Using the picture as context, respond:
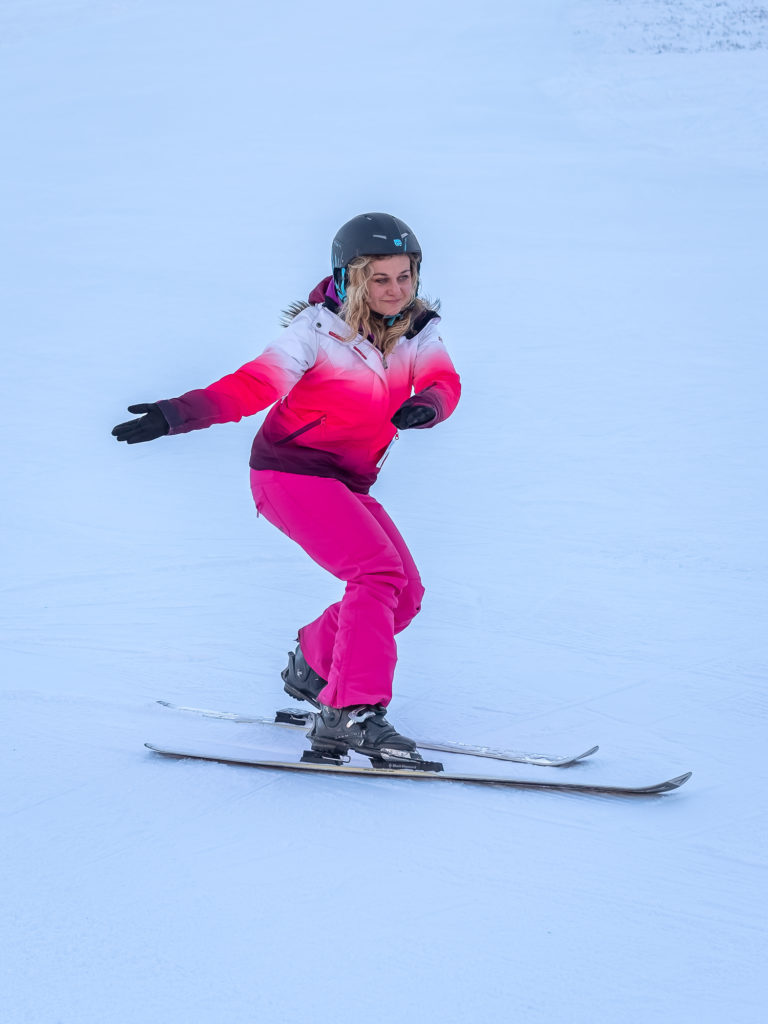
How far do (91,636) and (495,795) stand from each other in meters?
2.05

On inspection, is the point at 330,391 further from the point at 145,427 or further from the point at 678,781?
the point at 678,781

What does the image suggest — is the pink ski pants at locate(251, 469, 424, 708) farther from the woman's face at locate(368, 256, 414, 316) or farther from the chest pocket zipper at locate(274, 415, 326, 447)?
the woman's face at locate(368, 256, 414, 316)

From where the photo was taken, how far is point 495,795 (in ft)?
9.32

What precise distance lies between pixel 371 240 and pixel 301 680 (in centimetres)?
146

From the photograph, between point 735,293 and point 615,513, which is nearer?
point 615,513

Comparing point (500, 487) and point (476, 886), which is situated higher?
point (476, 886)

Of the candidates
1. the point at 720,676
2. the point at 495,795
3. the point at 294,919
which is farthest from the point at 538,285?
the point at 294,919

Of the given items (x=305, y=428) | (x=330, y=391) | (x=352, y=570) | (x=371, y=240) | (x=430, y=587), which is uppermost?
(x=371, y=240)

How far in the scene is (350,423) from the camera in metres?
3.11

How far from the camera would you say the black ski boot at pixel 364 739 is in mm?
3000

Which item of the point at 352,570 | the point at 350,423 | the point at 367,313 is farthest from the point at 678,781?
the point at 367,313

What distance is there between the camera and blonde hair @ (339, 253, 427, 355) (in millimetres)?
3014

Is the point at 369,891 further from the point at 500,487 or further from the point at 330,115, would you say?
the point at 330,115

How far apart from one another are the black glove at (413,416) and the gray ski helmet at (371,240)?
474 mm
